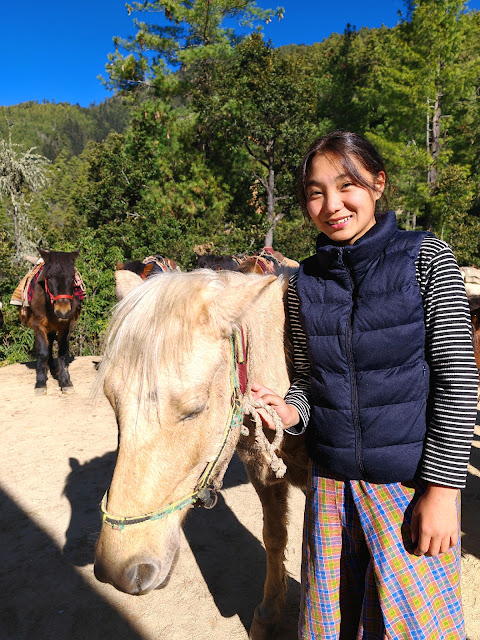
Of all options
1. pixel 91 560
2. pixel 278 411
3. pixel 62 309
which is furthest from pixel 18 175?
→ pixel 278 411

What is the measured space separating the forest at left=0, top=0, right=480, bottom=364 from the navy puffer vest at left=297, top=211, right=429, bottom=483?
1110cm

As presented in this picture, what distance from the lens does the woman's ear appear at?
1.35 meters

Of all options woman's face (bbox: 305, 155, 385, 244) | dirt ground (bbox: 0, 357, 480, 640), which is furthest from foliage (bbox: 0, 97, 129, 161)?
woman's face (bbox: 305, 155, 385, 244)

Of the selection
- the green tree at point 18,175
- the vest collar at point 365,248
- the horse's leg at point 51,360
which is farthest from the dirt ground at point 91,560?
the green tree at point 18,175

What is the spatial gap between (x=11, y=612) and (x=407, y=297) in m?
3.13

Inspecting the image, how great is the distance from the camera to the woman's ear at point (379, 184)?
1.35m

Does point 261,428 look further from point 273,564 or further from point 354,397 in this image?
point 273,564

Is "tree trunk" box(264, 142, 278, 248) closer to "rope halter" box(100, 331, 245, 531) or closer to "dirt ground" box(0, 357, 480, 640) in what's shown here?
"dirt ground" box(0, 357, 480, 640)

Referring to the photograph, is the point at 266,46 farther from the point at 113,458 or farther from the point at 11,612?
the point at 11,612

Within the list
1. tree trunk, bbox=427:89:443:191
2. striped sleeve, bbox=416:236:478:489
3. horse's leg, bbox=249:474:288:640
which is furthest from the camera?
tree trunk, bbox=427:89:443:191

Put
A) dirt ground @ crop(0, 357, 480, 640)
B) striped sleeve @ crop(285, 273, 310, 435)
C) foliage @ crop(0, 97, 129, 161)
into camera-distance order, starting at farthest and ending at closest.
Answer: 1. foliage @ crop(0, 97, 129, 161)
2. dirt ground @ crop(0, 357, 480, 640)
3. striped sleeve @ crop(285, 273, 310, 435)

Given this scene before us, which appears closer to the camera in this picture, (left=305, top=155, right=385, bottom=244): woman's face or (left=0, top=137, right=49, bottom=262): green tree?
(left=305, top=155, right=385, bottom=244): woman's face

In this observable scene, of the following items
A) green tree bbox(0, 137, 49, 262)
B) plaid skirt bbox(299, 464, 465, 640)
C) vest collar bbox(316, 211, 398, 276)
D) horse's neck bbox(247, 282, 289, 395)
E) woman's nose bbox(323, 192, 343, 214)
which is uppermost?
green tree bbox(0, 137, 49, 262)

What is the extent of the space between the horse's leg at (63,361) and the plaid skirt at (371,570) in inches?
242
